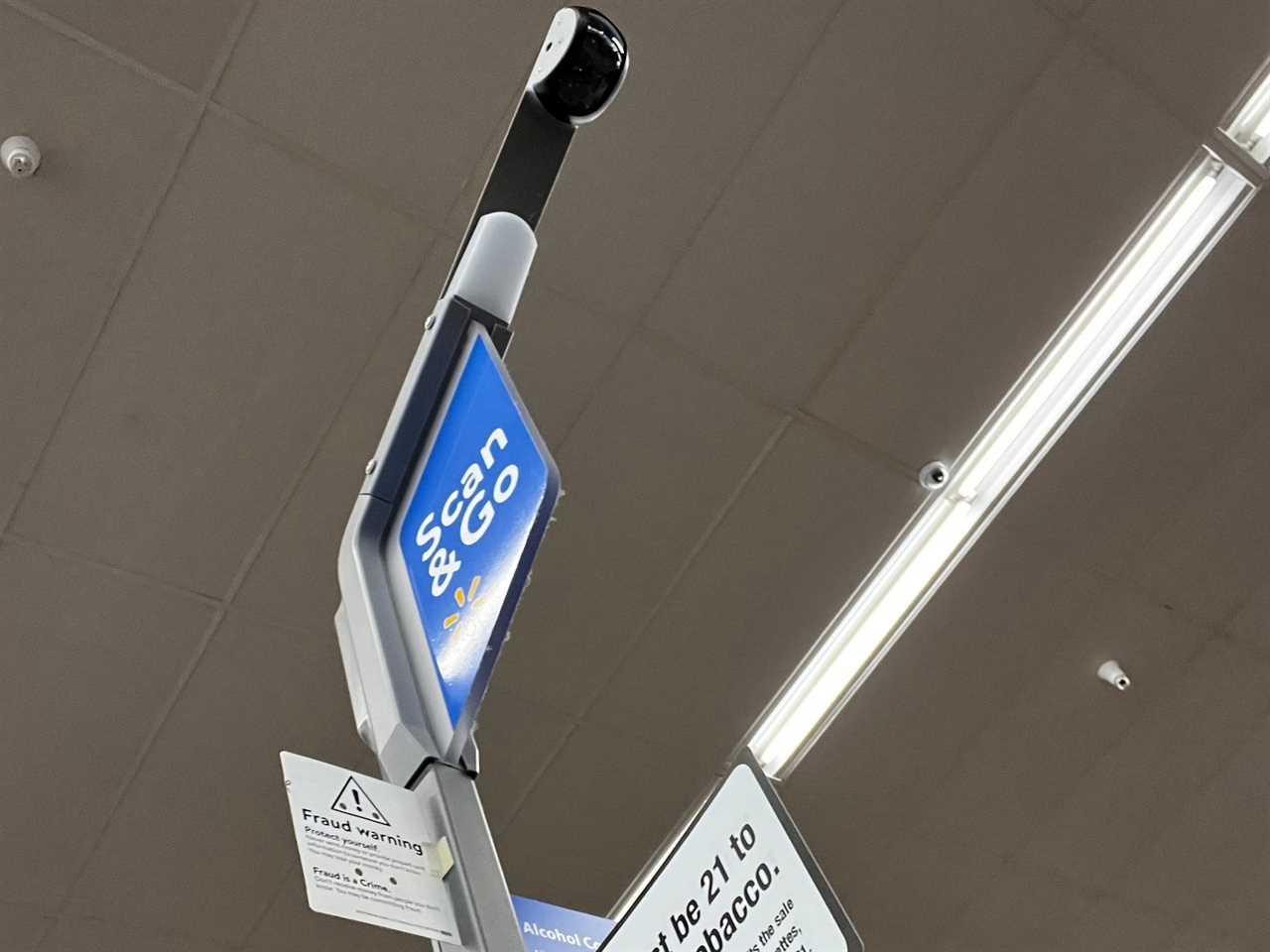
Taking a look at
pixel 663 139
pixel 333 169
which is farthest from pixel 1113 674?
pixel 333 169

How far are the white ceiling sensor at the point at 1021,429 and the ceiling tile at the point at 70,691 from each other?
175cm

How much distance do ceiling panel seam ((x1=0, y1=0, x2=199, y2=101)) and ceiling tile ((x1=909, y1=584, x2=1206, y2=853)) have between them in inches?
110

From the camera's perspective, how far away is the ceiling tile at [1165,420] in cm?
332

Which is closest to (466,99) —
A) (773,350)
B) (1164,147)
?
(773,350)

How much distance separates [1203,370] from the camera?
3.44m

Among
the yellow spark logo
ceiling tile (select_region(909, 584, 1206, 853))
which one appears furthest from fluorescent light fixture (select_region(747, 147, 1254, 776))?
the yellow spark logo

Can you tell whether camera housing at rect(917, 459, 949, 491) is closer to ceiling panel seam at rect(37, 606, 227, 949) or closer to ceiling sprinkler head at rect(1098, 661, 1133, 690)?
ceiling sprinkler head at rect(1098, 661, 1133, 690)

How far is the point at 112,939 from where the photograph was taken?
Answer: 3615mm

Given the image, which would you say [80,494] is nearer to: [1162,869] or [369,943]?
[369,943]

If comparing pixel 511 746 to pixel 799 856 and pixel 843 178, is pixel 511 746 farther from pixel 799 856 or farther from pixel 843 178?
pixel 799 856

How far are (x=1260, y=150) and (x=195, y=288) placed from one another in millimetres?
2667

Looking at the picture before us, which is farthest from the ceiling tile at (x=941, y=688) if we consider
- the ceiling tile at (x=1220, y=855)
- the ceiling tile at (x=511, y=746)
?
the ceiling tile at (x=1220, y=855)

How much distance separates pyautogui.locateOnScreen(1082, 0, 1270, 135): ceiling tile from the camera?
9.34ft

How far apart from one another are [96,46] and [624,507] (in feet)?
5.35
